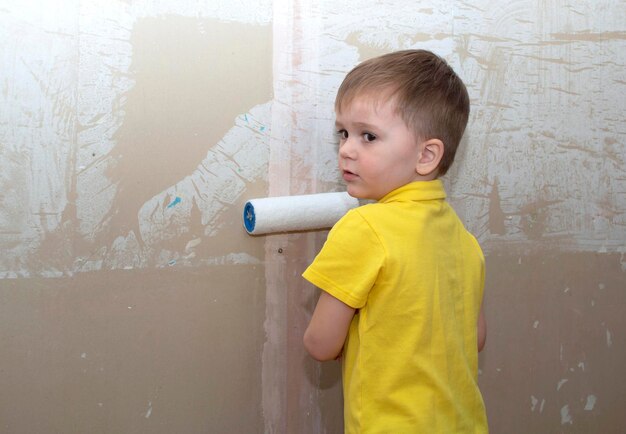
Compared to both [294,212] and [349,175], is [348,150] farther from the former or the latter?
[294,212]

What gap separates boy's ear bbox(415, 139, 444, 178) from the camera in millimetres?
981

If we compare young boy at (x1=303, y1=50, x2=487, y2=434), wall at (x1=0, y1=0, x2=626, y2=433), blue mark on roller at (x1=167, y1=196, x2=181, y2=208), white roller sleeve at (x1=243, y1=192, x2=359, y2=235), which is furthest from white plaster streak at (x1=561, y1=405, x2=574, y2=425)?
blue mark on roller at (x1=167, y1=196, x2=181, y2=208)

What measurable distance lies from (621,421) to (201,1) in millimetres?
1208

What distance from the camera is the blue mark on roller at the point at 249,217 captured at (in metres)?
1.14

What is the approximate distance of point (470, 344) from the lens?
1009 mm

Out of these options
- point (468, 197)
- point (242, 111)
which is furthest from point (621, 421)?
point (242, 111)

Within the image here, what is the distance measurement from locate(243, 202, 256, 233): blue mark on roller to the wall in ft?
0.08

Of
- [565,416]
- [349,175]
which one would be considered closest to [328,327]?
[349,175]

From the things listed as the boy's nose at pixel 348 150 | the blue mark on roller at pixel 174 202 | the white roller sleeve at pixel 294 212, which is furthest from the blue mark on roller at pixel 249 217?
the boy's nose at pixel 348 150

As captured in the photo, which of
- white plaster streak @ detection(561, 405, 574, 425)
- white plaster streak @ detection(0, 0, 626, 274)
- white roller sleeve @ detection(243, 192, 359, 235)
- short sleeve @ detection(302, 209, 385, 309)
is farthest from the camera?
white plaster streak @ detection(561, 405, 574, 425)

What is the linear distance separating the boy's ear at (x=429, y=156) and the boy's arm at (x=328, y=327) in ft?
0.70

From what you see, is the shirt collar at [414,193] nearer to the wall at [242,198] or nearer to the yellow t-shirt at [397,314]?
the yellow t-shirt at [397,314]

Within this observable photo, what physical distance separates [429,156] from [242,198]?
342mm

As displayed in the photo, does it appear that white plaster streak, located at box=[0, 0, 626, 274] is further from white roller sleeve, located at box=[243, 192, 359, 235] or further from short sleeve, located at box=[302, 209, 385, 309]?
short sleeve, located at box=[302, 209, 385, 309]
